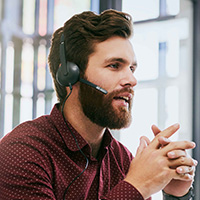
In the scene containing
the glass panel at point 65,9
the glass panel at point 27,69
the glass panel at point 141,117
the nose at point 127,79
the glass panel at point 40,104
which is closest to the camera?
the nose at point 127,79

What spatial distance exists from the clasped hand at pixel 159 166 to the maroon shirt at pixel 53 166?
4cm

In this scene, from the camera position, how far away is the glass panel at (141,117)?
2.34m

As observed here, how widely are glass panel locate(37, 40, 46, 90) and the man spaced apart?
1.54m

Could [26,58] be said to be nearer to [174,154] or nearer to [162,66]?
[162,66]

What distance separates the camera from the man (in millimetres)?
982

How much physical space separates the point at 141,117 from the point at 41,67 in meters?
1.03

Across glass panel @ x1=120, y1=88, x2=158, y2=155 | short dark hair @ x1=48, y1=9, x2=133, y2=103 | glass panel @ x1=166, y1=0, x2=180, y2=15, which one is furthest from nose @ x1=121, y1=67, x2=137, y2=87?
glass panel @ x1=166, y1=0, x2=180, y2=15

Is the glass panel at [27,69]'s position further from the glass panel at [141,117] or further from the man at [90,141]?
the man at [90,141]

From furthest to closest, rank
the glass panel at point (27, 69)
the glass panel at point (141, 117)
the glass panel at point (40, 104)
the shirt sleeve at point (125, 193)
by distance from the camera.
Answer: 1. the glass panel at point (27, 69)
2. the glass panel at point (40, 104)
3. the glass panel at point (141, 117)
4. the shirt sleeve at point (125, 193)

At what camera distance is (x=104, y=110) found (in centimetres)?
117

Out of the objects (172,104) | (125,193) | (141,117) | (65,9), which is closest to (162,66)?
(172,104)

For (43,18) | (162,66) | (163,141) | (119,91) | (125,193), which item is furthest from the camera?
(43,18)

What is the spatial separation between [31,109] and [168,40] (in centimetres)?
122

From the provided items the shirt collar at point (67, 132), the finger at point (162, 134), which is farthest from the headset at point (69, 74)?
the finger at point (162, 134)
